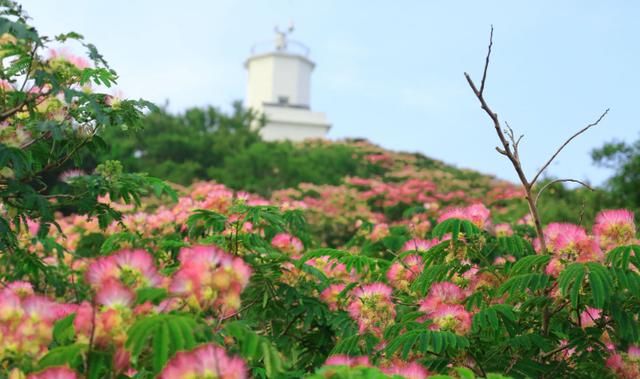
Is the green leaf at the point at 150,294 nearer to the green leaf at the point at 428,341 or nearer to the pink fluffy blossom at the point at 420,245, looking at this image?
the green leaf at the point at 428,341

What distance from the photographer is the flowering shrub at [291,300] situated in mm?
1862

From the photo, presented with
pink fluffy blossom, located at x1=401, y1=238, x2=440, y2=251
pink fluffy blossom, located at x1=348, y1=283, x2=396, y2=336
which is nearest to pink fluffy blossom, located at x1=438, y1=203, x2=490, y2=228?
pink fluffy blossom, located at x1=348, y1=283, x2=396, y2=336

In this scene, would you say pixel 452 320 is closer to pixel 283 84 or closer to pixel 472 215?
pixel 472 215

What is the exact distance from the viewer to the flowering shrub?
1862 mm

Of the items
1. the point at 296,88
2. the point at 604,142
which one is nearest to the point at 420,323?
the point at 604,142

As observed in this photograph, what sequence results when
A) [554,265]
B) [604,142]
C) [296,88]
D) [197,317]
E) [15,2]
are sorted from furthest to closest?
[296,88] < [604,142] < [554,265] < [15,2] < [197,317]

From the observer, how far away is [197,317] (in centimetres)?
187

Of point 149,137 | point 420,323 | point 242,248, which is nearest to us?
point 420,323

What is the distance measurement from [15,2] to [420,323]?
2023mm

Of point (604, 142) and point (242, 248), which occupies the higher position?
point (604, 142)

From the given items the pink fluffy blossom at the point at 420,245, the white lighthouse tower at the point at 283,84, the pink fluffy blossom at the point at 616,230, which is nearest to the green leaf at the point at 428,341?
the pink fluffy blossom at the point at 616,230

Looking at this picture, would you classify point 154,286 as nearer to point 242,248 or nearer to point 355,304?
point 355,304

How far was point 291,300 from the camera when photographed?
417cm

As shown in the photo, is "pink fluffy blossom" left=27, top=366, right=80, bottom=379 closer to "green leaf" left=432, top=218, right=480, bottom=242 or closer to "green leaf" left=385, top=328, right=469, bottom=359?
"green leaf" left=385, top=328, right=469, bottom=359
